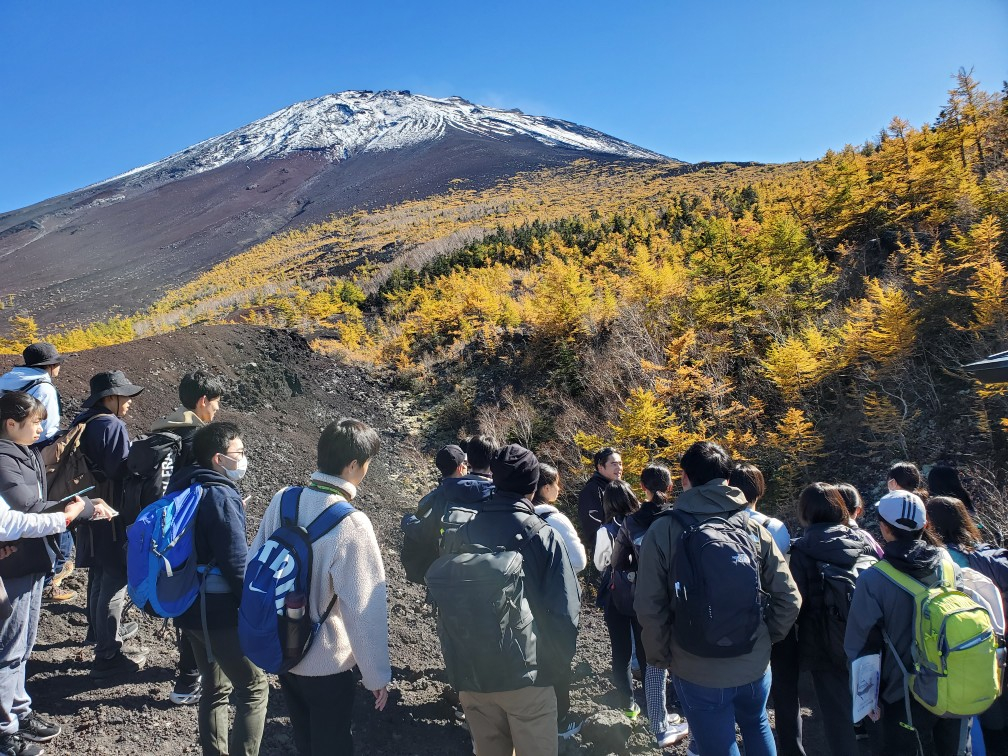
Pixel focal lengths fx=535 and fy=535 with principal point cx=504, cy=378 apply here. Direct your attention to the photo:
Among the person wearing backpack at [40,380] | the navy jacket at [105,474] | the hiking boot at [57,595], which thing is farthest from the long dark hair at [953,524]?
the hiking boot at [57,595]

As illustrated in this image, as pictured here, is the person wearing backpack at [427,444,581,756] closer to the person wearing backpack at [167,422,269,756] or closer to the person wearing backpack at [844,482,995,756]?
the person wearing backpack at [167,422,269,756]

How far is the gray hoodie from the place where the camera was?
213 centimetres

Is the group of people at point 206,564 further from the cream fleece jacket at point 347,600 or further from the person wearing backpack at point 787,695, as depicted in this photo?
the person wearing backpack at point 787,695

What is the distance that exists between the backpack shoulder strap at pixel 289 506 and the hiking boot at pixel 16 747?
197 centimetres

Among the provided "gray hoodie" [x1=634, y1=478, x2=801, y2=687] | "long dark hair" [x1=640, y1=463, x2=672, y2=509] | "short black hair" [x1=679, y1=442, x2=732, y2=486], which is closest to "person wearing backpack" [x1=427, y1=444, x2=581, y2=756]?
"gray hoodie" [x1=634, y1=478, x2=801, y2=687]

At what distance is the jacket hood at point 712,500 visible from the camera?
83.4 inches

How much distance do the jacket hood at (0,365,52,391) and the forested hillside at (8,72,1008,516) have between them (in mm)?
6204

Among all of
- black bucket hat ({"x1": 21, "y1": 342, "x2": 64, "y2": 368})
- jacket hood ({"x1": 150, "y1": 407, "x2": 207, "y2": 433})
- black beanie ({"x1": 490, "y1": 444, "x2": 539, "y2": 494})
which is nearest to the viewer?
black beanie ({"x1": 490, "y1": 444, "x2": 539, "y2": 494})

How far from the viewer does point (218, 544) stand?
7.31ft

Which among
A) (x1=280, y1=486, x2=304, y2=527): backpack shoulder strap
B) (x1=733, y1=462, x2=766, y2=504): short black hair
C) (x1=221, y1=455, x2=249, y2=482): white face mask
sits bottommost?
(x1=733, y1=462, x2=766, y2=504): short black hair

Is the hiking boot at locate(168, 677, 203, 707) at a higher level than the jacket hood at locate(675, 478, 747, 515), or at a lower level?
lower

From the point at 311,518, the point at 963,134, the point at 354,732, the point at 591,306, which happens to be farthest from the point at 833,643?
the point at 963,134

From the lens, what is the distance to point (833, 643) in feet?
8.20

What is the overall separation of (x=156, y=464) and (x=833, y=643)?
3563 mm
